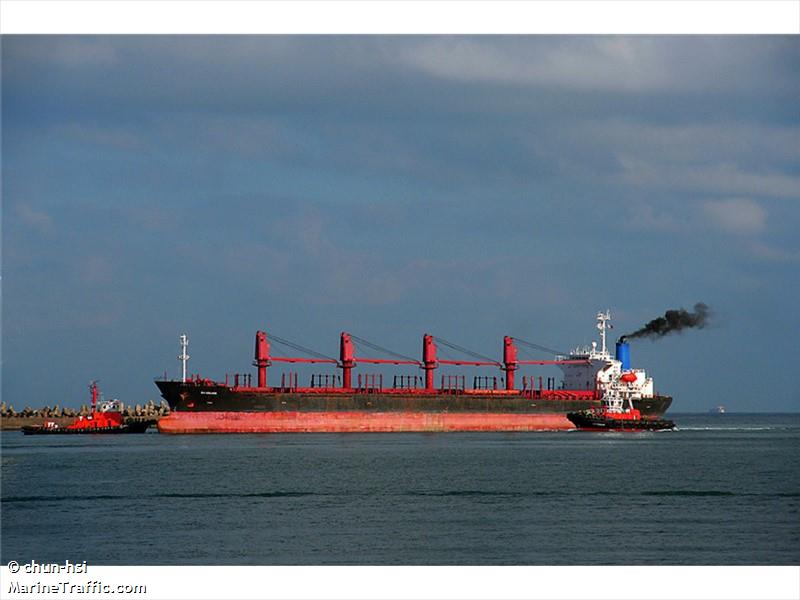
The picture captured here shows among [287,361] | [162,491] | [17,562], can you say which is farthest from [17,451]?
[17,562]

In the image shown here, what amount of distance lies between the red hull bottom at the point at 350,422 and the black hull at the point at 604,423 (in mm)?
2487

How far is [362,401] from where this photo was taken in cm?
5609

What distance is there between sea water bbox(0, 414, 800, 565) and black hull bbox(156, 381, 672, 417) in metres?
8.31

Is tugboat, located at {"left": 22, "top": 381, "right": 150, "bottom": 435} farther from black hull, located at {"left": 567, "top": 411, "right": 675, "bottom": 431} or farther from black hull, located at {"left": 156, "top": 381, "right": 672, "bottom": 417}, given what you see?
black hull, located at {"left": 567, "top": 411, "right": 675, "bottom": 431}

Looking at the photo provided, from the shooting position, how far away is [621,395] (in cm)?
6394

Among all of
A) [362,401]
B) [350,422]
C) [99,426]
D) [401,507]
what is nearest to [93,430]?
[99,426]

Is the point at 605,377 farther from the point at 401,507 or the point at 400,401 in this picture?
the point at 401,507

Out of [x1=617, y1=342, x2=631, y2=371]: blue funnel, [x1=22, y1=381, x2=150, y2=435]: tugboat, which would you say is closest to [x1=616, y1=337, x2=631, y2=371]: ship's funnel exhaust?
[x1=617, y1=342, x2=631, y2=371]: blue funnel

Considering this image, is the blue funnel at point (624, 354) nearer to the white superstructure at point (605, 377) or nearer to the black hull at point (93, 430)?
the white superstructure at point (605, 377)

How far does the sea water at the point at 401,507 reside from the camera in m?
20.5

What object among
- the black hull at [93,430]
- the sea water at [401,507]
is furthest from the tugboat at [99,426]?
the sea water at [401,507]

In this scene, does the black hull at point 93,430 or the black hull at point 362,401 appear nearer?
the black hull at point 362,401

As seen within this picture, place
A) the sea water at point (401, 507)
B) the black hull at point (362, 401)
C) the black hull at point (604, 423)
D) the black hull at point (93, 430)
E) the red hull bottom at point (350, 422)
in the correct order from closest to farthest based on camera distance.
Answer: the sea water at point (401, 507) < the black hull at point (362, 401) < the red hull bottom at point (350, 422) < the black hull at point (604, 423) < the black hull at point (93, 430)

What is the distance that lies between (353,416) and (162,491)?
26.5 m
